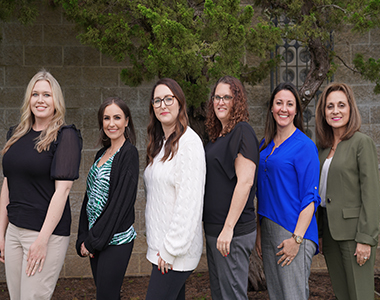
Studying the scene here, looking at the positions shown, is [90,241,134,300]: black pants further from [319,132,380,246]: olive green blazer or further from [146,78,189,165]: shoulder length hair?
[319,132,380,246]: olive green blazer

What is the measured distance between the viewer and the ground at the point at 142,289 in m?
4.05

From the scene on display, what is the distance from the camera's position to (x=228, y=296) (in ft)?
7.30

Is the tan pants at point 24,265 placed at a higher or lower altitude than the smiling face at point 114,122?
lower

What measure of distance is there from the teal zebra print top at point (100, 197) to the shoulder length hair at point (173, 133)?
239mm

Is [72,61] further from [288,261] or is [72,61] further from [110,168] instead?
[288,261]

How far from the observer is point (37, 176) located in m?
2.24

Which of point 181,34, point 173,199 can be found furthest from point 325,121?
point 173,199

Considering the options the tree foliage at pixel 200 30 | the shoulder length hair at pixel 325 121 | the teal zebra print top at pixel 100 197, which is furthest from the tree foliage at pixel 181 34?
the teal zebra print top at pixel 100 197

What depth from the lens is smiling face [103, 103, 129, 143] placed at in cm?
245

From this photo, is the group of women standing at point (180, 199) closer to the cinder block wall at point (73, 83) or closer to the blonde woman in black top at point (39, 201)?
the blonde woman in black top at point (39, 201)

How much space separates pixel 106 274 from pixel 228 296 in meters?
0.73

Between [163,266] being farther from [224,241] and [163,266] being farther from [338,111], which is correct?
[338,111]

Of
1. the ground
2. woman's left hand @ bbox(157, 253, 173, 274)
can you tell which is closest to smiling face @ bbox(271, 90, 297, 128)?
woman's left hand @ bbox(157, 253, 173, 274)

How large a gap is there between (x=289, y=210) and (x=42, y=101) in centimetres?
168
